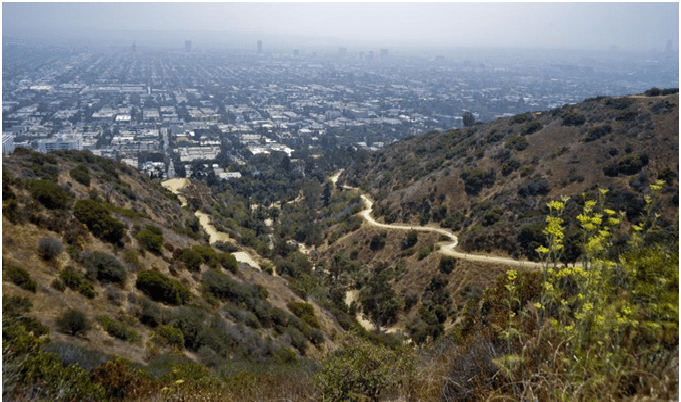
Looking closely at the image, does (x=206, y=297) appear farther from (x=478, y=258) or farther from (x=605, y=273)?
(x=478, y=258)

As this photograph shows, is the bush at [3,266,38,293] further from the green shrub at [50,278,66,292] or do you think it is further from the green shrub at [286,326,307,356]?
the green shrub at [286,326,307,356]

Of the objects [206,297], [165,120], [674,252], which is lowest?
[165,120]

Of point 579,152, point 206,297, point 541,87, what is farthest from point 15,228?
point 541,87

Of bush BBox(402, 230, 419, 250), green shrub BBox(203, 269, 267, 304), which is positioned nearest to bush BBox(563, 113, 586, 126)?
bush BBox(402, 230, 419, 250)

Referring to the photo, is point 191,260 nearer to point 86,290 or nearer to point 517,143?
point 86,290

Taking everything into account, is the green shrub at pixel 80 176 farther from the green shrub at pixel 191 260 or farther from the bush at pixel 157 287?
the bush at pixel 157 287

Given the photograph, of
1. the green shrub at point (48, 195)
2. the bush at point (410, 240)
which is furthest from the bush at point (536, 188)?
the green shrub at point (48, 195)

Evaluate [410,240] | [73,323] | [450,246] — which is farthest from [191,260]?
[410,240]
